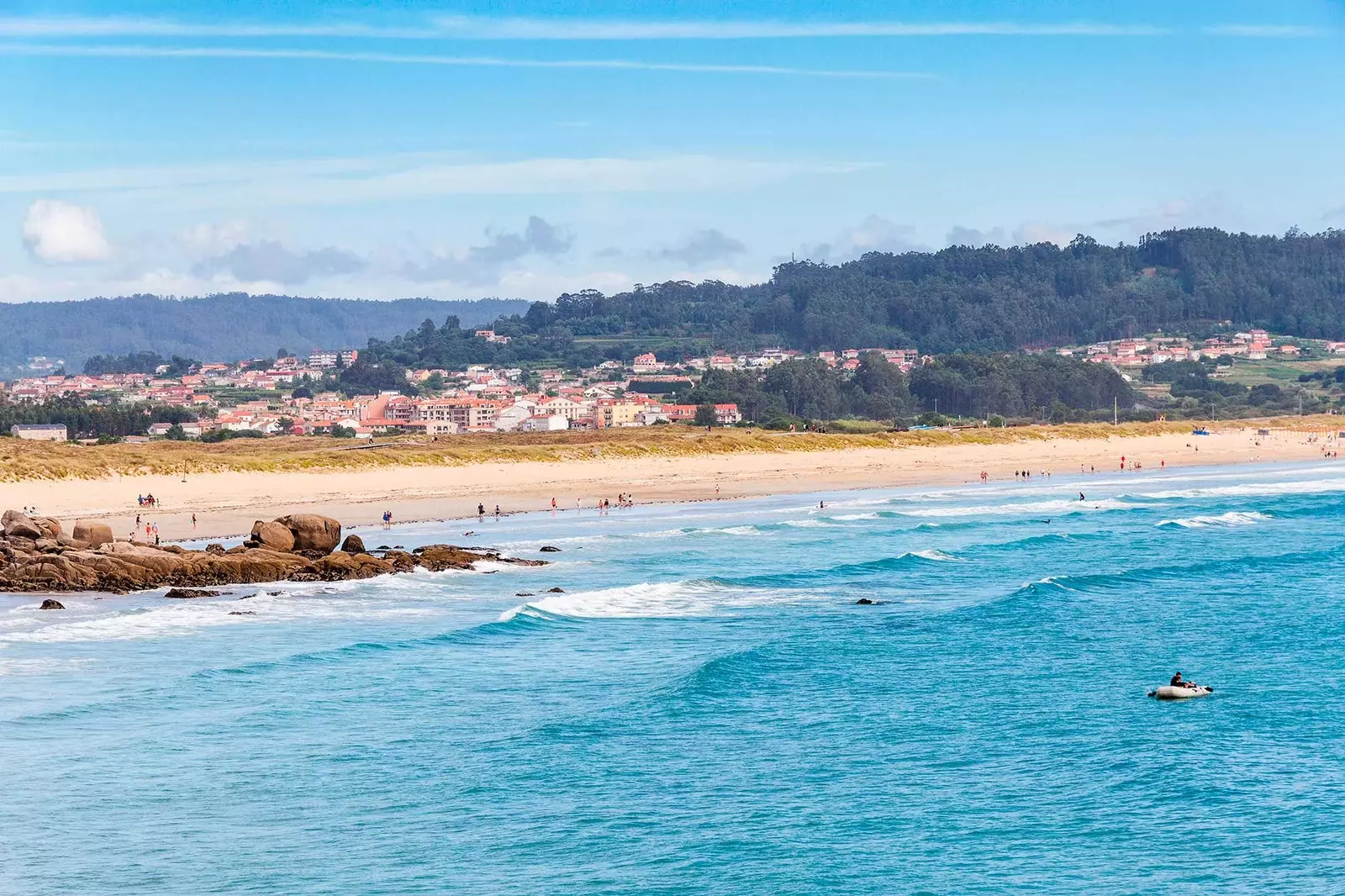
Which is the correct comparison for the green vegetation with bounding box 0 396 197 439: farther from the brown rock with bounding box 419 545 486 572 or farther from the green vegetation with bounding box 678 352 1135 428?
the brown rock with bounding box 419 545 486 572

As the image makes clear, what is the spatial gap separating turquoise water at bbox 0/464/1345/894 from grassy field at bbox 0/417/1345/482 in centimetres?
3058

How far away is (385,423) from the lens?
131125 mm

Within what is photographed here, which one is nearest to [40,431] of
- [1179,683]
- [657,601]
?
[657,601]

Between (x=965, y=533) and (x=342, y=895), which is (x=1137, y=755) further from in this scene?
(x=965, y=533)

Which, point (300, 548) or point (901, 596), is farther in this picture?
point (300, 548)

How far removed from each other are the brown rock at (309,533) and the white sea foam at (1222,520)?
1170 inches

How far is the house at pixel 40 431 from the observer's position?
3632 inches

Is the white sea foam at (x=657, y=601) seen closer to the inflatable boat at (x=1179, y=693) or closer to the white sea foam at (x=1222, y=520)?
the inflatable boat at (x=1179, y=693)

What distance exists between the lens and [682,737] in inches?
821

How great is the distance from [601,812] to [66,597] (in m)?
20.9

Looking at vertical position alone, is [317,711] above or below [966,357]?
below

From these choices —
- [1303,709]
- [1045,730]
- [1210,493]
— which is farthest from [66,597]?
[1210,493]

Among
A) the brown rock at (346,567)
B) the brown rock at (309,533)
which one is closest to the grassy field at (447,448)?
the brown rock at (309,533)

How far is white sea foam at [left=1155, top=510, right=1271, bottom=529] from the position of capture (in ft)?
170
